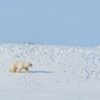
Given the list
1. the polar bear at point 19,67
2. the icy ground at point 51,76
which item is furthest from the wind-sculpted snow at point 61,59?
the polar bear at point 19,67

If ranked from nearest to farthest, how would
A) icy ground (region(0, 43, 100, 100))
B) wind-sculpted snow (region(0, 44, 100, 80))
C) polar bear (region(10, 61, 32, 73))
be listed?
icy ground (region(0, 43, 100, 100)), polar bear (region(10, 61, 32, 73)), wind-sculpted snow (region(0, 44, 100, 80))

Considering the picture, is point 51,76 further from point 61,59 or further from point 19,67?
point 61,59

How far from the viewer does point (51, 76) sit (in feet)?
70.5

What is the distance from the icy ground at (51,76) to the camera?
16047 mm

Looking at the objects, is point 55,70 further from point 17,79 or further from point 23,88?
point 23,88

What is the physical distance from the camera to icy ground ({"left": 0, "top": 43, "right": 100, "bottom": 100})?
16.0 meters

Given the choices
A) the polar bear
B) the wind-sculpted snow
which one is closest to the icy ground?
the wind-sculpted snow

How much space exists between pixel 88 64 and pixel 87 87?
358 inches

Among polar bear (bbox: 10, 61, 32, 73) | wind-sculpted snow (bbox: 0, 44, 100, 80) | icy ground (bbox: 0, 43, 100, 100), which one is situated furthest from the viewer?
wind-sculpted snow (bbox: 0, 44, 100, 80)

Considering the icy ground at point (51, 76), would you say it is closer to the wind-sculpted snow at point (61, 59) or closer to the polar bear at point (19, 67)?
the wind-sculpted snow at point (61, 59)

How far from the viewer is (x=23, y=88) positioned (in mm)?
17219

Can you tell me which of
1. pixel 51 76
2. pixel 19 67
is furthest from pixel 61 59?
pixel 51 76

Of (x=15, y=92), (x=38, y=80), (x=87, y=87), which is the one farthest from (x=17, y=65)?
(x=15, y=92)

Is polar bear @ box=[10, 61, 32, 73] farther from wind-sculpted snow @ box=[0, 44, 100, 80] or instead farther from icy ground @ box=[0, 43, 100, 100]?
wind-sculpted snow @ box=[0, 44, 100, 80]
